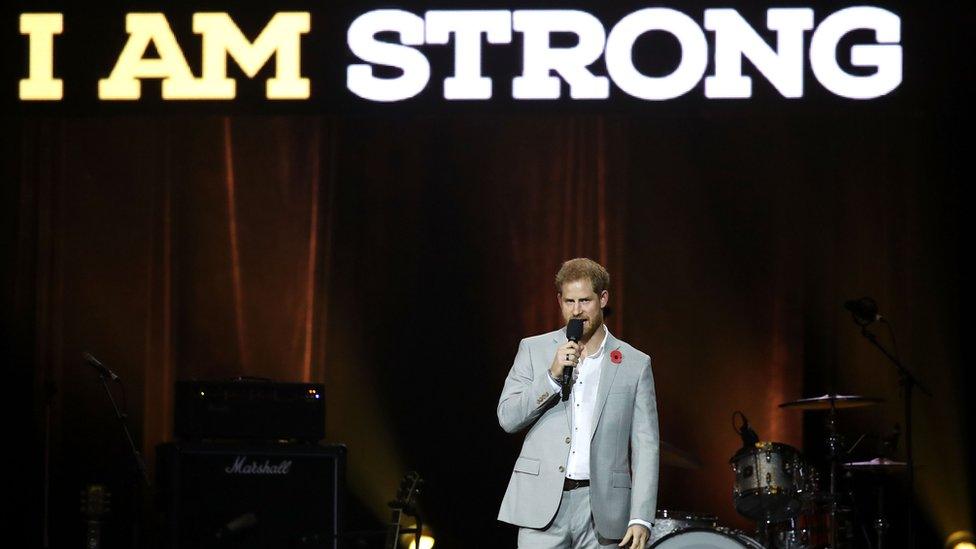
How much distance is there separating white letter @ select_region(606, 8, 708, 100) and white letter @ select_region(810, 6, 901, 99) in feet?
1.96

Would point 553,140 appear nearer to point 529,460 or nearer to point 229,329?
point 229,329

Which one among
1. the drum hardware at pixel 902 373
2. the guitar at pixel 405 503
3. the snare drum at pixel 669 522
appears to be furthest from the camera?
the drum hardware at pixel 902 373

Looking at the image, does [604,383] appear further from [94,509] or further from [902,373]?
[94,509]

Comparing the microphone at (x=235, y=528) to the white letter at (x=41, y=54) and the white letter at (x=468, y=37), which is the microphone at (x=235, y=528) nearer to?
the white letter at (x=468, y=37)

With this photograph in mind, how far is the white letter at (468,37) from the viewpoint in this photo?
22.9 feet

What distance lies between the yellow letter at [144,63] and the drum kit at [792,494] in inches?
126

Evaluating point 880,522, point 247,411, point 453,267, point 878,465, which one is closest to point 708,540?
point 878,465

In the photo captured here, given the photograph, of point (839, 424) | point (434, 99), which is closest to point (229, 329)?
point (434, 99)

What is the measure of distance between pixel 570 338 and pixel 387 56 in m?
3.57

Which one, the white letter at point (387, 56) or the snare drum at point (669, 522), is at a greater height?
the white letter at point (387, 56)

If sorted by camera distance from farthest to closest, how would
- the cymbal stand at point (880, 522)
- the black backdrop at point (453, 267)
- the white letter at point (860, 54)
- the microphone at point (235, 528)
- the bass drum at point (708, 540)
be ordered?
the black backdrop at point (453, 267) → the white letter at point (860, 54) → the cymbal stand at point (880, 522) → the bass drum at point (708, 540) → the microphone at point (235, 528)

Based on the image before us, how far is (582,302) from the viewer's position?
13.0 feet

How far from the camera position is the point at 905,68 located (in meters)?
6.93

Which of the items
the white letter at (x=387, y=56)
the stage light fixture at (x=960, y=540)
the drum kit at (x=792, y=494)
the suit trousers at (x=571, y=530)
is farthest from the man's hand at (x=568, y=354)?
the stage light fixture at (x=960, y=540)
